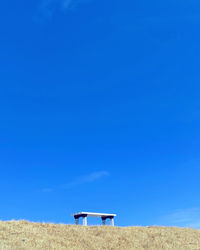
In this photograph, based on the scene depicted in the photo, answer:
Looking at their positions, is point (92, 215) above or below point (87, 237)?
above

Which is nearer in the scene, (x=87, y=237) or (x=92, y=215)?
(x=87, y=237)

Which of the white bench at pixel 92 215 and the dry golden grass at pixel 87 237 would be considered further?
the white bench at pixel 92 215

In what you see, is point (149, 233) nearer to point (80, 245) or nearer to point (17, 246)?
point (80, 245)

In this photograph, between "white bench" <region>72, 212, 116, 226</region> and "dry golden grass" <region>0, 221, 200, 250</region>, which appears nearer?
"dry golden grass" <region>0, 221, 200, 250</region>

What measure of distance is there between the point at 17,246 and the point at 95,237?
6291 millimetres

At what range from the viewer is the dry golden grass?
1850cm

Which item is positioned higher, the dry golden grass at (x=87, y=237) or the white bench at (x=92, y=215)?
the white bench at (x=92, y=215)

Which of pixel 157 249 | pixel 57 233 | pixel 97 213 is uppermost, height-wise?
pixel 97 213

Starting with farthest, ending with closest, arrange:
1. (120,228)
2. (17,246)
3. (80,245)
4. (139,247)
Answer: (120,228) → (139,247) → (80,245) → (17,246)

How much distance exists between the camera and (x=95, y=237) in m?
22.0

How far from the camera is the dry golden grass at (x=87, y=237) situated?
18.5 meters

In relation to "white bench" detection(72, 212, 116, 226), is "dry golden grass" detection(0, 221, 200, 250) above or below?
below

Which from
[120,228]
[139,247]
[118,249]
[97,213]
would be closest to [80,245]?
[118,249]

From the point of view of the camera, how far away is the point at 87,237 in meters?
21.7
